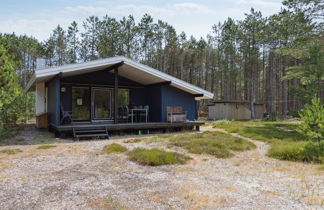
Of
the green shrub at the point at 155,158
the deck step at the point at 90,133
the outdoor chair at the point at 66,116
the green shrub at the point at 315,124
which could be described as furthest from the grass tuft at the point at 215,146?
the outdoor chair at the point at 66,116

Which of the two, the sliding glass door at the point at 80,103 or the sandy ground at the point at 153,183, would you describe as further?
the sliding glass door at the point at 80,103

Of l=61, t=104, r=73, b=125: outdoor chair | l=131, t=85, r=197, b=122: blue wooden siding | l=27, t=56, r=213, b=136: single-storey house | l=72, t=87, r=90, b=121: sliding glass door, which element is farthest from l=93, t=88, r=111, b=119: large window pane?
l=61, t=104, r=73, b=125: outdoor chair

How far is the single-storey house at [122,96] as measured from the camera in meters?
9.43

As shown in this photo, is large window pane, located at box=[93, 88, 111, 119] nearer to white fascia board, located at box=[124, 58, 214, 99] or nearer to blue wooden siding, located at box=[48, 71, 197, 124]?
blue wooden siding, located at box=[48, 71, 197, 124]

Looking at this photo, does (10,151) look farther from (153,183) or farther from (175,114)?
(175,114)

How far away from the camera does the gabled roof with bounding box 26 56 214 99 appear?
7.81 metres

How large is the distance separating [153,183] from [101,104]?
7701mm

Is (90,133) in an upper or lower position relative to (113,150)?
upper

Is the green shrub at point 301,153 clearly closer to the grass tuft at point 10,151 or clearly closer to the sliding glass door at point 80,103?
the grass tuft at point 10,151

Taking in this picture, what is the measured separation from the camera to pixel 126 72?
1016cm

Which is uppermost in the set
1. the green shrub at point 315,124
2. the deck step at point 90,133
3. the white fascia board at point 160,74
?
the white fascia board at point 160,74

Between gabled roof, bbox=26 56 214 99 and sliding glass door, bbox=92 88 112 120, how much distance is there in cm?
103

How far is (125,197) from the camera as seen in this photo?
2.71m

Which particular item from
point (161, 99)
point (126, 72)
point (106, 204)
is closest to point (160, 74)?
point (161, 99)
